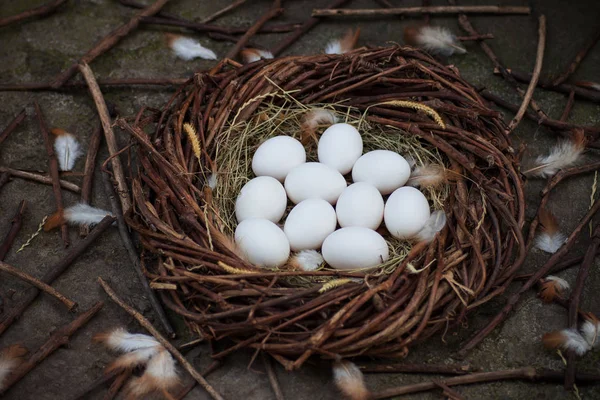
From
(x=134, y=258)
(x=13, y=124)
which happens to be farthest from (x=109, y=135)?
(x=134, y=258)

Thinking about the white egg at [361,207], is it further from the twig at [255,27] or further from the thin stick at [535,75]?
the twig at [255,27]

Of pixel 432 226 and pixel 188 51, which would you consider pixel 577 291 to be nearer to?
pixel 432 226

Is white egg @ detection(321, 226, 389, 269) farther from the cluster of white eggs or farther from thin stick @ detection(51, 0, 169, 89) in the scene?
thin stick @ detection(51, 0, 169, 89)

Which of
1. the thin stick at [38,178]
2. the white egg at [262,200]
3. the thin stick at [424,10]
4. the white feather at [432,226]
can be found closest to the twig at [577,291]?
the white feather at [432,226]

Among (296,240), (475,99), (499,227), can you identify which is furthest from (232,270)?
(475,99)

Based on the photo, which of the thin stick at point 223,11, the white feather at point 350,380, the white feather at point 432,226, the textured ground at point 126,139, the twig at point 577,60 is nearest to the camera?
the white feather at point 350,380
